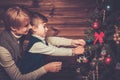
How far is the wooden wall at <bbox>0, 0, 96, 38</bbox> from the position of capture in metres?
5.40

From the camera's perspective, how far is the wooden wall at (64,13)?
5402mm

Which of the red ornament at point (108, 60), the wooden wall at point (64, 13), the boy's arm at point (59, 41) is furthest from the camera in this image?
the wooden wall at point (64, 13)

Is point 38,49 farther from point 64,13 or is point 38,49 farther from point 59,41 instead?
point 64,13

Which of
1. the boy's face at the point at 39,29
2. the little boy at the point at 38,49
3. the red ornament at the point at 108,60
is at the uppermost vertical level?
the boy's face at the point at 39,29

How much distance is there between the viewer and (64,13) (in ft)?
19.0

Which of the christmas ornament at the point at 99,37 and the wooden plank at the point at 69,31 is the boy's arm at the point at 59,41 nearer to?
the christmas ornament at the point at 99,37

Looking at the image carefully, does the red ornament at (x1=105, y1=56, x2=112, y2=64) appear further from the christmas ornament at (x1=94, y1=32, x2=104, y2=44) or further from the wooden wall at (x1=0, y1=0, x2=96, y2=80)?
the wooden wall at (x1=0, y1=0, x2=96, y2=80)

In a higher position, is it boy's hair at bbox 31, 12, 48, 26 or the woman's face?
boy's hair at bbox 31, 12, 48, 26

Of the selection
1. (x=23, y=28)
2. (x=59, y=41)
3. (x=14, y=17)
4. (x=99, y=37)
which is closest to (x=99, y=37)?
(x=99, y=37)

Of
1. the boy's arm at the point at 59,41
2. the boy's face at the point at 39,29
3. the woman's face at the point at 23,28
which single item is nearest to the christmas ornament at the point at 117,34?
the boy's arm at the point at 59,41

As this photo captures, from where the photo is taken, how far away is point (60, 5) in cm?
606

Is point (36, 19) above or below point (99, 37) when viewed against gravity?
above

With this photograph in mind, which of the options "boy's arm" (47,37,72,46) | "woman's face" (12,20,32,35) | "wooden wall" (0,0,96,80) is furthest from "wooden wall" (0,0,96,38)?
"woman's face" (12,20,32,35)

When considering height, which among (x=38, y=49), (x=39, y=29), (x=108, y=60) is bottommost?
(x=108, y=60)
